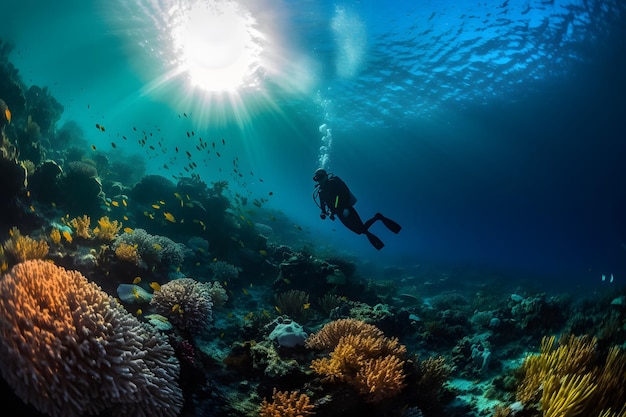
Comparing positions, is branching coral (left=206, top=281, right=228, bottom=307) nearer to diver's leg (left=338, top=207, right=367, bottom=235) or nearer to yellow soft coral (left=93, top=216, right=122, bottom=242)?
yellow soft coral (left=93, top=216, right=122, bottom=242)

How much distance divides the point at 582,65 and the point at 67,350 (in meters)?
32.2

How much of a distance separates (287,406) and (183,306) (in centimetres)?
275

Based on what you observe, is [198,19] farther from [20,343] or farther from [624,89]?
[624,89]

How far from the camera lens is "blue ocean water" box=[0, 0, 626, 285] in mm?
18906

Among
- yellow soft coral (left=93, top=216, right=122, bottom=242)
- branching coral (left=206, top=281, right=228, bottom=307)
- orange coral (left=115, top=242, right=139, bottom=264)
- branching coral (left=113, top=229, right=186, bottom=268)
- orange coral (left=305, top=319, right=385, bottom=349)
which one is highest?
yellow soft coral (left=93, top=216, right=122, bottom=242)

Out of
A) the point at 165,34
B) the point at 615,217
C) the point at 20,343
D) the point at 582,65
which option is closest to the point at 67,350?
the point at 20,343

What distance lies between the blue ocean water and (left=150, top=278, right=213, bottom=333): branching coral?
9662 mm

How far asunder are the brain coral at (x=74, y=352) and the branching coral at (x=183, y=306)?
2034mm

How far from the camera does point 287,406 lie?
13.3ft

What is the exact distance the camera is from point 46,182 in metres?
10.5

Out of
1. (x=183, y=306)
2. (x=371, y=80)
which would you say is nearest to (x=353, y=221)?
(x=183, y=306)

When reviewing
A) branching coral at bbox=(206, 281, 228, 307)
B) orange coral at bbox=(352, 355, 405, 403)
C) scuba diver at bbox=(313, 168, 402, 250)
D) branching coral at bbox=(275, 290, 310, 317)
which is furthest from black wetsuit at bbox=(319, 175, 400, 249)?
orange coral at bbox=(352, 355, 405, 403)

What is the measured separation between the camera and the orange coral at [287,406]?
3.92 meters

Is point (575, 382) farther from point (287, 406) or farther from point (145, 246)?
point (145, 246)
